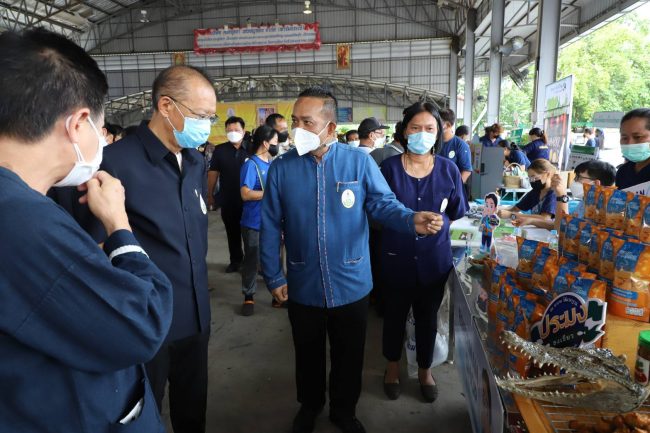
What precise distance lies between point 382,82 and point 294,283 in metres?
16.9

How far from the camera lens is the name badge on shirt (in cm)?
192

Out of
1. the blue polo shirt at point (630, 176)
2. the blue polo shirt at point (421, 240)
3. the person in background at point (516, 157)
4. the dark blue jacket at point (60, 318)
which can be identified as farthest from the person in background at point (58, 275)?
the person in background at point (516, 157)

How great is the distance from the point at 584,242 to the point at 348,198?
3.06ft

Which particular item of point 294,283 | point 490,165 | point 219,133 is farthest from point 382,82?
point 294,283

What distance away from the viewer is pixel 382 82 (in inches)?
694

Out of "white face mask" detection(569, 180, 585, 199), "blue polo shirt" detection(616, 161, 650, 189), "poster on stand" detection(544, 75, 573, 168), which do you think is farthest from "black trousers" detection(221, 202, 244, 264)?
"poster on stand" detection(544, 75, 573, 168)

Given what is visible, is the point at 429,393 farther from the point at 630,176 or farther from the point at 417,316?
the point at 630,176

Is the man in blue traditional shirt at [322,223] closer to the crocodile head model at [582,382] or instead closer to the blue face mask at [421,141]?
the blue face mask at [421,141]

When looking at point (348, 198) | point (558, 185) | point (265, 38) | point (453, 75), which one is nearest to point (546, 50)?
point (558, 185)

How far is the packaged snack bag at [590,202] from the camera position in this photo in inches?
58.3

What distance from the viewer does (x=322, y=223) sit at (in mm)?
1914

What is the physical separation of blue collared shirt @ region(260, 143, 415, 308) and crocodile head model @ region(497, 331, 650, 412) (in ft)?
2.90

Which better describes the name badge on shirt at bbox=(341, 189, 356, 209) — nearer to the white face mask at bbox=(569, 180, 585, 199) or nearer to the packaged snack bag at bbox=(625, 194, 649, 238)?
the packaged snack bag at bbox=(625, 194, 649, 238)

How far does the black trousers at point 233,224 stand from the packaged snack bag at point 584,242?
3.57m
